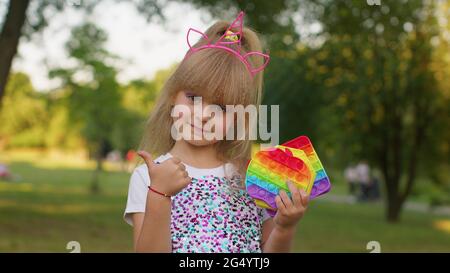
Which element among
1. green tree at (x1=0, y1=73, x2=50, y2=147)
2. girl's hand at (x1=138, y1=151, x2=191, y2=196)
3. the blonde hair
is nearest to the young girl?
the blonde hair

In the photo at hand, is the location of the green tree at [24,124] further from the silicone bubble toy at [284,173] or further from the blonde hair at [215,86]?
the silicone bubble toy at [284,173]

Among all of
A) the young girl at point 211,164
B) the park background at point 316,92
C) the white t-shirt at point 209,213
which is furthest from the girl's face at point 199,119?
the park background at point 316,92

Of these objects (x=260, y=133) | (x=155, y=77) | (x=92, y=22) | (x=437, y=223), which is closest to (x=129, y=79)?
(x=155, y=77)

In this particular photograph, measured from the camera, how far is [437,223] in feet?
57.4

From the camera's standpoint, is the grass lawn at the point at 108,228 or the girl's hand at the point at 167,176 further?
the grass lawn at the point at 108,228

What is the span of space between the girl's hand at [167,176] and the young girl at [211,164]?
0.13 metres

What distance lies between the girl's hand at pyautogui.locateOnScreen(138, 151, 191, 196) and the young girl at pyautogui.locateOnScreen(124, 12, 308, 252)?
0.13 meters

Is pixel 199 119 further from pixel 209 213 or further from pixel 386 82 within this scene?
pixel 386 82

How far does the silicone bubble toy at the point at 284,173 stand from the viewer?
6.25 feet

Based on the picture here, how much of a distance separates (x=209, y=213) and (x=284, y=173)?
1.17ft

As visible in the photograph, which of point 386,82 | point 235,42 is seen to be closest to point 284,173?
point 235,42

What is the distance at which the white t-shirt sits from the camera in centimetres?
208
